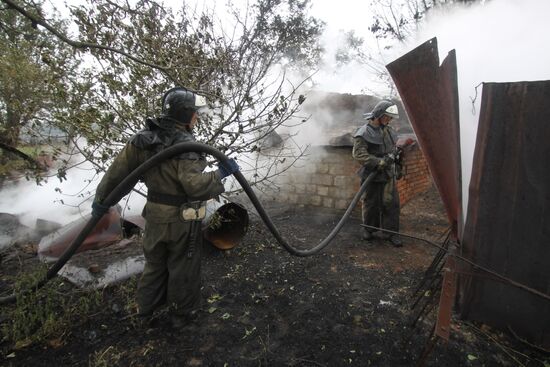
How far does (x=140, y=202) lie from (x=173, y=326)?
3.40 metres

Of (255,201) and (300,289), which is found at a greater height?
(255,201)

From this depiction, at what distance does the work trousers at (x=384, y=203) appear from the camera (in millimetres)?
4730

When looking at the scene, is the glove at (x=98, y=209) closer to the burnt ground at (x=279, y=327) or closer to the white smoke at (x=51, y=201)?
the burnt ground at (x=279, y=327)

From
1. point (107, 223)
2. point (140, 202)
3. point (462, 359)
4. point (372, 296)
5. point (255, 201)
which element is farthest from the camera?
point (140, 202)

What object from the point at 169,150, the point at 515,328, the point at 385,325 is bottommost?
the point at 385,325

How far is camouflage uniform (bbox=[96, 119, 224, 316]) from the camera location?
2486 mm

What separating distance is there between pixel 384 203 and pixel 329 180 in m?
2.05

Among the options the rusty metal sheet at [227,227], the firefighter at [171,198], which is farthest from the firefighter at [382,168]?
the firefighter at [171,198]

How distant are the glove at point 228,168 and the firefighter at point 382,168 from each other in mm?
2636

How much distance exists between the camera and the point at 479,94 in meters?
2.46

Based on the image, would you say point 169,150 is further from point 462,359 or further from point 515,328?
point 515,328

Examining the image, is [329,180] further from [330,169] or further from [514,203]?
[514,203]

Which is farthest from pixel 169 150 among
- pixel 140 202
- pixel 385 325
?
pixel 140 202

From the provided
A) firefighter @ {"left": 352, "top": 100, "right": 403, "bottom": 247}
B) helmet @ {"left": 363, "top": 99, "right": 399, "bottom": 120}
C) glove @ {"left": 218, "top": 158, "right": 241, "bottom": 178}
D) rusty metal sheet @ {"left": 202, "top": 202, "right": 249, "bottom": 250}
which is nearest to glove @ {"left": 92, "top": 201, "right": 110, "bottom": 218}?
glove @ {"left": 218, "top": 158, "right": 241, "bottom": 178}
